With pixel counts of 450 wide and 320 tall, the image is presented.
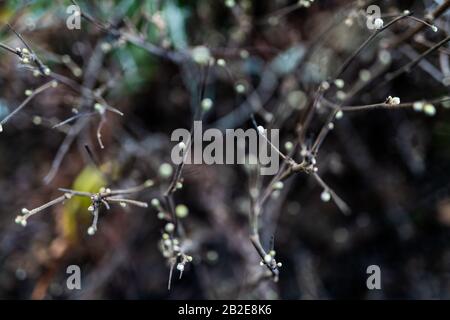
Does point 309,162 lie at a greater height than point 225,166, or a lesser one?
lesser

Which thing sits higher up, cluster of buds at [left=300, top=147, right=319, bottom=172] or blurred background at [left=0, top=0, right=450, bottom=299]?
blurred background at [left=0, top=0, right=450, bottom=299]

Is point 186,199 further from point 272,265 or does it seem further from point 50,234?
point 272,265

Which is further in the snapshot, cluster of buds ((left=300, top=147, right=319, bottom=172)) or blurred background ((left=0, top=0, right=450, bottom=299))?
blurred background ((left=0, top=0, right=450, bottom=299))

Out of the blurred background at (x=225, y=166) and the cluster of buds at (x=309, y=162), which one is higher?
the blurred background at (x=225, y=166)

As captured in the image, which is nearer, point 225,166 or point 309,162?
point 309,162

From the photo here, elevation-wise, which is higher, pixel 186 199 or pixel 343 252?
pixel 186 199

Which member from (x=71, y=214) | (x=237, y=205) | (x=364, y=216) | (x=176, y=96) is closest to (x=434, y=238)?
(x=364, y=216)

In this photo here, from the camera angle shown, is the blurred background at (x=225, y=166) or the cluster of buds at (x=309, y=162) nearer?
the cluster of buds at (x=309, y=162)
